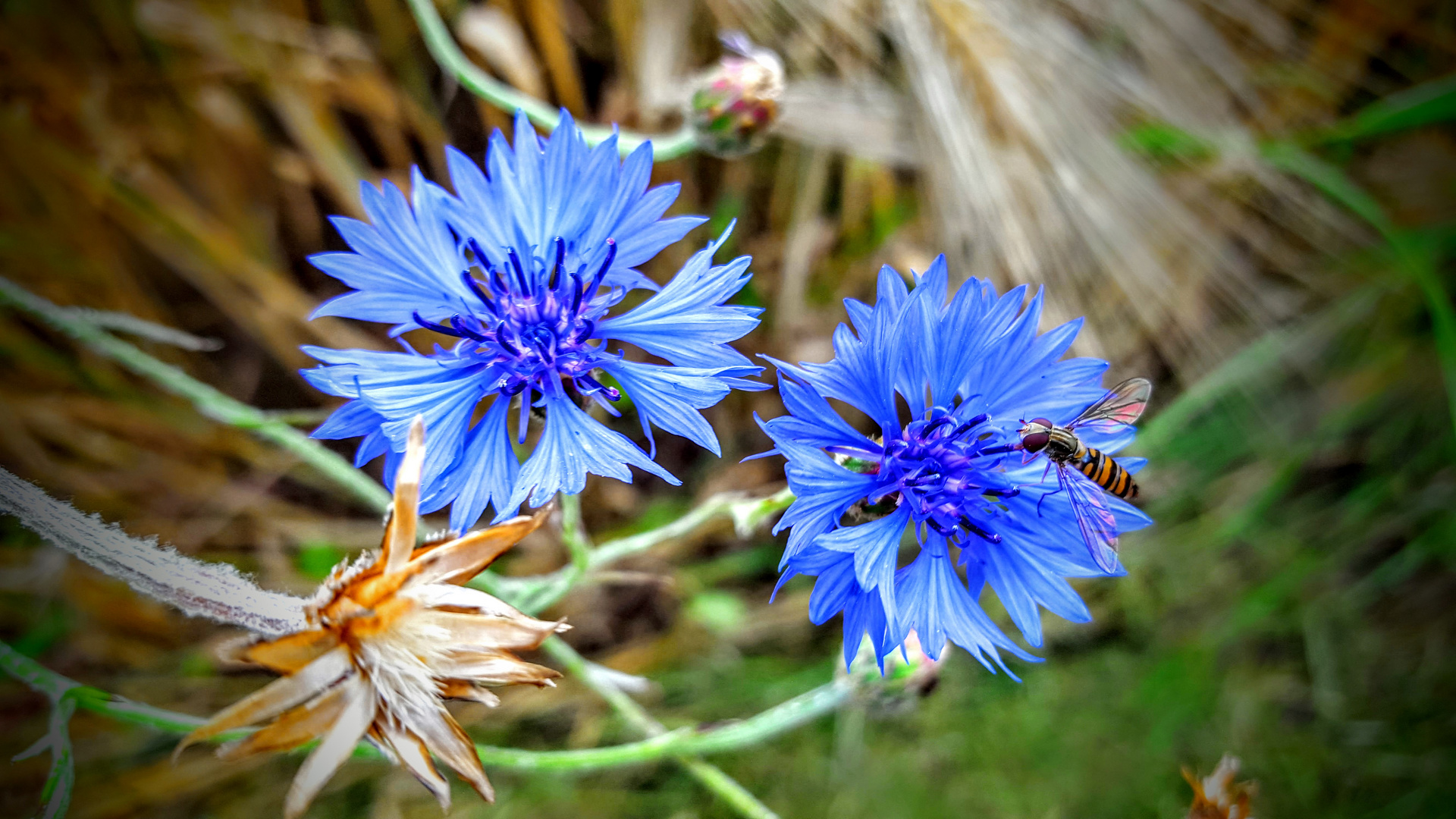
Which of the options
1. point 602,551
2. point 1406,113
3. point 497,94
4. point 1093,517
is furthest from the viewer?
point 1406,113

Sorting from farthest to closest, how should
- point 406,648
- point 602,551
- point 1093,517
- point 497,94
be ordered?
point 497,94 → point 602,551 → point 1093,517 → point 406,648

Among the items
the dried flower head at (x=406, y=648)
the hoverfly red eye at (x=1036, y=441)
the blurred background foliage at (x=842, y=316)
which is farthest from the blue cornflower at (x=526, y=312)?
the blurred background foliage at (x=842, y=316)

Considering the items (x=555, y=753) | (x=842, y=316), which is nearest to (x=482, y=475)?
(x=555, y=753)

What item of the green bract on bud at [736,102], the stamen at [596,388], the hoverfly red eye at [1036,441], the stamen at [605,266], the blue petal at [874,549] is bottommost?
the blue petal at [874,549]

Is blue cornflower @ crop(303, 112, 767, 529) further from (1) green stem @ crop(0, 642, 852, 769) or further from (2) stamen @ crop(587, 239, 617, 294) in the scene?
(1) green stem @ crop(0, 642, 852, 769)

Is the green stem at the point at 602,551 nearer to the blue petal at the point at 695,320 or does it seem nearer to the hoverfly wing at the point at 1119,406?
the blue petal at the point at 695,320

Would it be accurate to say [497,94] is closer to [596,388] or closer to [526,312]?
[526,312]
